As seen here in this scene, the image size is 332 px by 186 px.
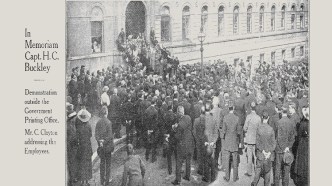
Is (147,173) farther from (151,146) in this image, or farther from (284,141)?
(284,141)

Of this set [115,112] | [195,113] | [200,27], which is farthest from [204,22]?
[115,112]

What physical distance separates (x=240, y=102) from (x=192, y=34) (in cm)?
137

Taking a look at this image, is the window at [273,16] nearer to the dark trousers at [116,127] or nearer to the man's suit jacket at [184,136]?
the man's suit jacket at [184,136]

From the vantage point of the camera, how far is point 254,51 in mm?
9242

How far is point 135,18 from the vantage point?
8.62 metres

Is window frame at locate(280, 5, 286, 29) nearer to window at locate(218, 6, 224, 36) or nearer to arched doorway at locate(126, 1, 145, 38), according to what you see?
window at locate(218, 6, 224, 36)

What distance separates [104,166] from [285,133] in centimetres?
283

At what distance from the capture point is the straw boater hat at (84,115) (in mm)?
8173

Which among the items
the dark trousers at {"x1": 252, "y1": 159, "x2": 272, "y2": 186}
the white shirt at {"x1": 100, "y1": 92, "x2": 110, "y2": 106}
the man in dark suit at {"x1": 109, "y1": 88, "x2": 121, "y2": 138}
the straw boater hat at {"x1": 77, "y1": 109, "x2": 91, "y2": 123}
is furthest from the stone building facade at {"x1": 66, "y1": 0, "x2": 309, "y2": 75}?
the dark trousers at {"x1": 252, "y1": 159, "x2": 272, "y2": 186}

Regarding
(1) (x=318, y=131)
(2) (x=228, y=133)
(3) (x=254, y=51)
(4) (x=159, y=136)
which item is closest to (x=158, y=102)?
(4) (x=159, y=136)

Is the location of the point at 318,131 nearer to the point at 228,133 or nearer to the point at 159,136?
the point at 228,133

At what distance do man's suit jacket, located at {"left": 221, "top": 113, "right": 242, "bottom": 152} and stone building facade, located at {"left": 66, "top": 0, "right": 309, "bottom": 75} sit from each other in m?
1.08

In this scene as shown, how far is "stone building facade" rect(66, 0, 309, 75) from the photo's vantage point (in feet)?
27.9

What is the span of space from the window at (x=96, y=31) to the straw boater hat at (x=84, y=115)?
1094 millimetres
